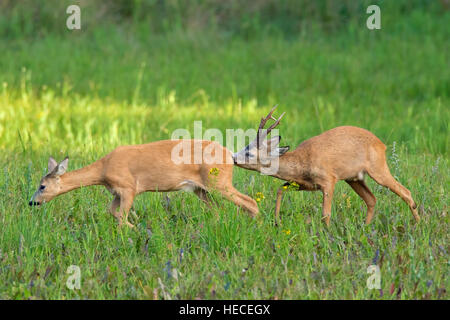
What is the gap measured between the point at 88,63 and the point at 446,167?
768cm

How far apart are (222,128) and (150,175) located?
155 inches

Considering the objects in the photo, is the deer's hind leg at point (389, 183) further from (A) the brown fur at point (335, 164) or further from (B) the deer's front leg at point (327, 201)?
(B) the deer's front leg at point (327, 201)

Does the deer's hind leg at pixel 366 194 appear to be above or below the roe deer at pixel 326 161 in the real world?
→ below

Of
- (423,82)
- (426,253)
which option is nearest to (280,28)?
(423,82)

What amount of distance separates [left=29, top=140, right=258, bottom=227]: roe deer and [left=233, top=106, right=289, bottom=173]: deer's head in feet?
0.41

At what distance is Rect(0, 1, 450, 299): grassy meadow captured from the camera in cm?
566

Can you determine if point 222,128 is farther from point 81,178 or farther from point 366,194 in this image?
point 81,178

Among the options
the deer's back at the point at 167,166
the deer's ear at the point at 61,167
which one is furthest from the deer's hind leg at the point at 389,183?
the deer's ear at the point at 61,167

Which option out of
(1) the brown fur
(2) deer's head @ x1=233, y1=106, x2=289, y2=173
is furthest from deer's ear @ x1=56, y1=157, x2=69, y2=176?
(1) the brown fur

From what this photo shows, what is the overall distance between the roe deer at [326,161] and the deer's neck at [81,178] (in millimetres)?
1202

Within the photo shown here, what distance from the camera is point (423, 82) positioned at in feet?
43.3

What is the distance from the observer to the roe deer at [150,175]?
6914 mm

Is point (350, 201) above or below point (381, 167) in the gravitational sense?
below
